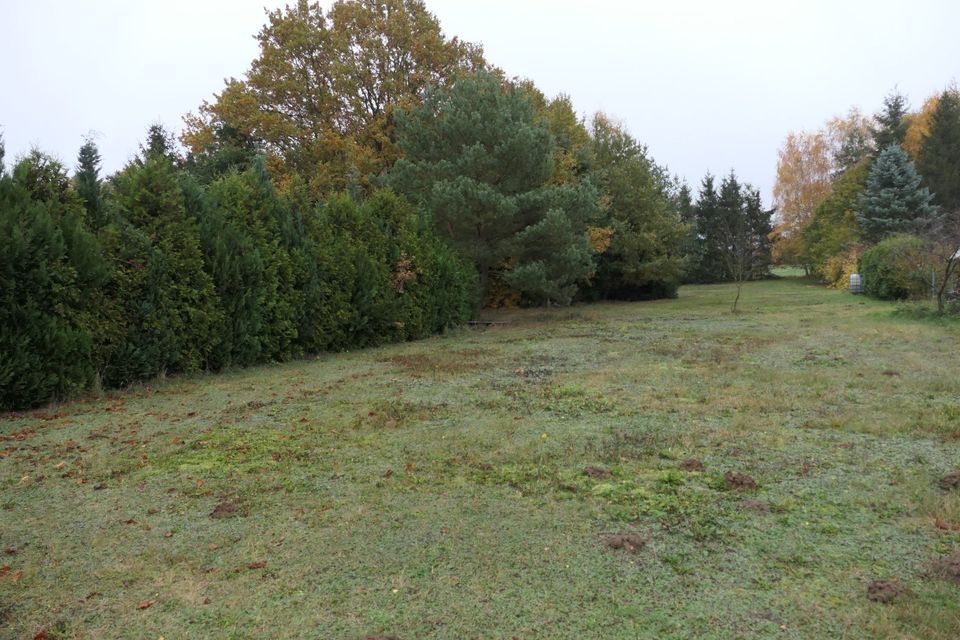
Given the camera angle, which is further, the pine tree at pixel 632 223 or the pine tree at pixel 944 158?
the pine tree at pixel 944 158

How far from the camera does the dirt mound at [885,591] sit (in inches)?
86.7

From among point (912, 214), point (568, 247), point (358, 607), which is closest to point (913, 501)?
point (358, 607)

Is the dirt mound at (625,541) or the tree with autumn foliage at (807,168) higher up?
the tree with autumn foliage at (807,168)

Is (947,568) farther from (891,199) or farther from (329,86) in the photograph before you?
(891,199)

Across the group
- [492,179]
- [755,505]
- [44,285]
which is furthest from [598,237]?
[755,505]

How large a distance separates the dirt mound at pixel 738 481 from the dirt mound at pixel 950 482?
104cm

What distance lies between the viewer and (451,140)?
16.1m

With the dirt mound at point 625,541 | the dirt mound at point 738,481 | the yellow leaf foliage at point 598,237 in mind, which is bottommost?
the dirt mound at point 625,541

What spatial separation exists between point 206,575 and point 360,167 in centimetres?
1805

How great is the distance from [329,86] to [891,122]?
107 ft

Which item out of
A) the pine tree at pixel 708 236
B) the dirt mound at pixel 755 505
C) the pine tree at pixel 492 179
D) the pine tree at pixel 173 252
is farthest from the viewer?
the pine tree at pixel 708 236

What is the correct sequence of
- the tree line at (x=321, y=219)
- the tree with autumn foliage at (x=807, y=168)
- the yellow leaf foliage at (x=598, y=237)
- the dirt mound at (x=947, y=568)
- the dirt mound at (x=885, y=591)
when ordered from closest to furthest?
the dirt mound at (x=885, y=591) < the dirt mound at (x=947, y=568) < the tree line at (x=321, y=219) < the yellow leaf foliage at (x=598, y=237) < the tree with autumn foliage at (x=807, y=168)

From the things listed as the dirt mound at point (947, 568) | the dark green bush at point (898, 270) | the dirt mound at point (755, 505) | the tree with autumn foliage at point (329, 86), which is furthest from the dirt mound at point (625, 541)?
the tree with autumn foliage at point (329, 86)

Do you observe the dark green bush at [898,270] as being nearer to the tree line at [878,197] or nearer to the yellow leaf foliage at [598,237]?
the tree line at [878,197]
